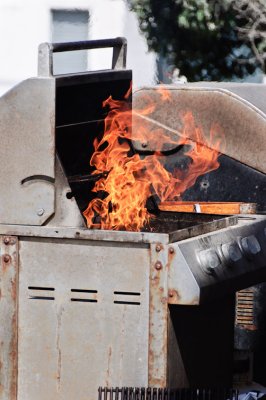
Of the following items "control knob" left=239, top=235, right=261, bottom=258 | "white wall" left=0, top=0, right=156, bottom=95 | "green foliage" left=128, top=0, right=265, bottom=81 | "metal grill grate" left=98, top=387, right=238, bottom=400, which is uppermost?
"white wall" left=0, top=0, right=156, bottom=95

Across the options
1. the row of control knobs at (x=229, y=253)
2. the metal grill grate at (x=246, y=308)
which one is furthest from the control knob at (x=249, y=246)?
the metal grill grate at (x=246, y=308)

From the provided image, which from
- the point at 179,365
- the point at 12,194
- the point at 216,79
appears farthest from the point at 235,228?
the point at 216,79

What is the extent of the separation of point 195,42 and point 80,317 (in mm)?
8905

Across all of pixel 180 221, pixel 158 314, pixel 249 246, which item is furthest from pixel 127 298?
pixel 180 221

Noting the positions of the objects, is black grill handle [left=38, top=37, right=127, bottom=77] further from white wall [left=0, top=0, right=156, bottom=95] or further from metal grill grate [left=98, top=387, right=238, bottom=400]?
A: white wall [left=0, top=0, right=156, bottom=95]

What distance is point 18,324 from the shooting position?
5.16 meters

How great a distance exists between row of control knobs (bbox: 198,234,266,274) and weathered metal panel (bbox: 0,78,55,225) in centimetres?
72

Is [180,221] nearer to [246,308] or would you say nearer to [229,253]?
[246,308]

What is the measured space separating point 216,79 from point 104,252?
9.01 meters

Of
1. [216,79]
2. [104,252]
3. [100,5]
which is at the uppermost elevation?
[100,5]

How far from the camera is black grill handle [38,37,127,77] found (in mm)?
5191

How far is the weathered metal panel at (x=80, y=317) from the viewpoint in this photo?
5.03 meters

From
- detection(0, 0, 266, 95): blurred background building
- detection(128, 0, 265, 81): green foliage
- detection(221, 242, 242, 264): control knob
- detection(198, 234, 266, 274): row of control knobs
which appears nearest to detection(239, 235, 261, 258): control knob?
detection(198, 234, 266, 274): row of control knobs

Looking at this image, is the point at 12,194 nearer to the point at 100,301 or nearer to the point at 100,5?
the point at 100,301
